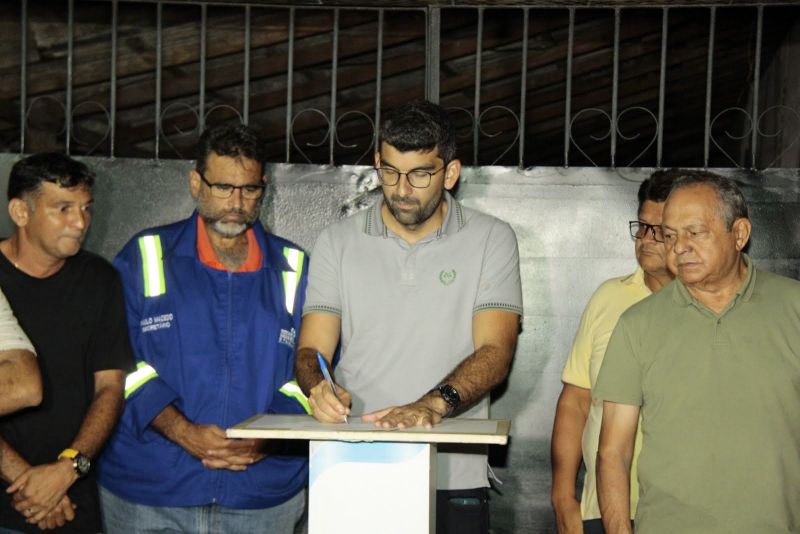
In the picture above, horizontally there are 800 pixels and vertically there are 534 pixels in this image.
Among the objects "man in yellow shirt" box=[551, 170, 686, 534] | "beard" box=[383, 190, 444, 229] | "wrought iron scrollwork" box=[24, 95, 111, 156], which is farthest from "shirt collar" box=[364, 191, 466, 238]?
"wrought iron scrollwork" box=[24, 95, 111, 156]

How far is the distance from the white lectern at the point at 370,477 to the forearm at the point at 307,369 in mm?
599

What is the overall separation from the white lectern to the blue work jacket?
39.7 inches

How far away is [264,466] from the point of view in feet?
12.3

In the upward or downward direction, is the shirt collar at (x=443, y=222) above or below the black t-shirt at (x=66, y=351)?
above

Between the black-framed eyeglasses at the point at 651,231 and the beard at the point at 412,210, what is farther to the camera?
the black-framed eyeglasses at the point at 651,231

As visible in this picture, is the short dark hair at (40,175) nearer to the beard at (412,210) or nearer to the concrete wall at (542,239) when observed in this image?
the concrete wall at (542,239)

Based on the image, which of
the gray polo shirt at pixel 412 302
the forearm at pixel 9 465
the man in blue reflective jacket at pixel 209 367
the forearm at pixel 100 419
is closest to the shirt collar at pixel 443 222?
the gray polo shirt at pixel 412 302

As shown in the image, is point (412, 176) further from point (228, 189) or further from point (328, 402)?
point (328, 402)

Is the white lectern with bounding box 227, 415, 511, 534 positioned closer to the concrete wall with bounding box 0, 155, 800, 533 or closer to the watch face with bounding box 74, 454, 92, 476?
the watch face with bounding box 74, 454, 92, 476

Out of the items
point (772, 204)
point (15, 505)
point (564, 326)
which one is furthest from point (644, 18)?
point (15, 505)

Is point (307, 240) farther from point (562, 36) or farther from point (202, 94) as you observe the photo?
point (562, 36)

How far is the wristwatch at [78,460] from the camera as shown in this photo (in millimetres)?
3533

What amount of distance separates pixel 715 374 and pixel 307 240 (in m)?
2.24

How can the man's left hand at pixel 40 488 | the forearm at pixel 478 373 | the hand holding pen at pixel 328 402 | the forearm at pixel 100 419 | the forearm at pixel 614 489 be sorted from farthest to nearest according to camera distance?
the forearm at pixel 100 419, the man's left hand at pixel 40 488, the forearm at pixel 478 373, the forearm at pixel 614 489, the hand holding pen at pixel 328 402
